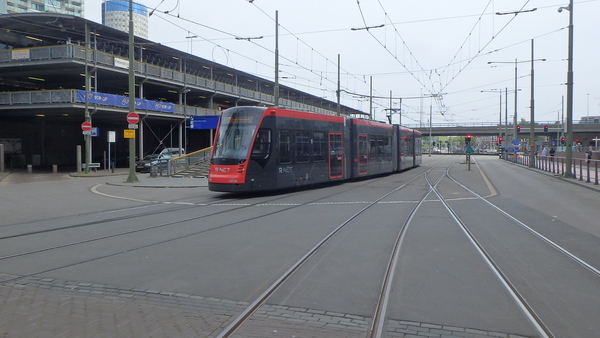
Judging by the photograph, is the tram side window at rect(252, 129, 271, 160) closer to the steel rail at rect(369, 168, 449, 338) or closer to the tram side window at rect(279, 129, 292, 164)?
the tram side window at rect(279, 129, 292, 164)

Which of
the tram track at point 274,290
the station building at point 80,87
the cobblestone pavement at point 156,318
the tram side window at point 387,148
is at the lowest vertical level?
the cobblestone pavement at point 156,318

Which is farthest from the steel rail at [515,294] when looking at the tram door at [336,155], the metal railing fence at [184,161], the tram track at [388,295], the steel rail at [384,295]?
the metal railing fence at [184,161]

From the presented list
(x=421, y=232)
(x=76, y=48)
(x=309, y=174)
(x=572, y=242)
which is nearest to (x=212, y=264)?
(x=421, y=232)

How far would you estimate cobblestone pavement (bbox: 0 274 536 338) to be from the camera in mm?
4746

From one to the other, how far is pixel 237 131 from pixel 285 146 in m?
2.04

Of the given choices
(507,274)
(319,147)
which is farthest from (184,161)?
(507,274)

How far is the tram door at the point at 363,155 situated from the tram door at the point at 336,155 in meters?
Result: 2.29

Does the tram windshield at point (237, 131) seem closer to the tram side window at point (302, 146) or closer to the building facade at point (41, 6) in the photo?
the tram side window at point (302, 146)

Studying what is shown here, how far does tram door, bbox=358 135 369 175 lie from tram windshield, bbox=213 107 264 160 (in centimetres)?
897

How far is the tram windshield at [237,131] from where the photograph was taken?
56.4 feet

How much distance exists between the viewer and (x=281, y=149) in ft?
59.8

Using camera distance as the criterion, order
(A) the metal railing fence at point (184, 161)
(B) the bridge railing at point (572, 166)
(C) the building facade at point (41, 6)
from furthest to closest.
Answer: (C) the building facade at point (41, 6) < (A) the metal railing fence at point (184, 161) < (B) the bridge railing at point (572, 166)

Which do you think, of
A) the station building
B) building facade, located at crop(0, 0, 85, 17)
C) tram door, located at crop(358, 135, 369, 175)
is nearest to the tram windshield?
tram door, located at crop(358, 135, 369, 175)

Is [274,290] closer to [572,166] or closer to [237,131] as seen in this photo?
[237,131]
